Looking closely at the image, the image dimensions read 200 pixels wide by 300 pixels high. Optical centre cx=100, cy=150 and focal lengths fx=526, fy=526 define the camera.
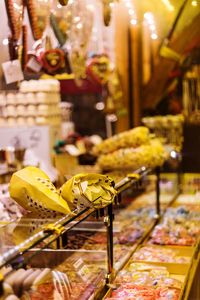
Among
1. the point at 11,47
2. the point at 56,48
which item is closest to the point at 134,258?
the point at 11,47

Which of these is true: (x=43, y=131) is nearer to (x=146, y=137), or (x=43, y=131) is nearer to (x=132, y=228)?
(x=146, y=137)

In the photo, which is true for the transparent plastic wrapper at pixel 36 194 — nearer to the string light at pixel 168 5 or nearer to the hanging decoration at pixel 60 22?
the hanging decoration at pixel 60 22

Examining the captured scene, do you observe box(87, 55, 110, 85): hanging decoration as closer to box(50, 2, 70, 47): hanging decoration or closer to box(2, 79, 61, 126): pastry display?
box(2, 79, 61, 126): pastry display

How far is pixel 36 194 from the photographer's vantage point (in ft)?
7.20

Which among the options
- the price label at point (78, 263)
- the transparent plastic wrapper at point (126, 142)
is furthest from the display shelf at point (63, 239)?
the transparent plastic wrapper at point (126, 142)

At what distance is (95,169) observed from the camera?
14.5 feet

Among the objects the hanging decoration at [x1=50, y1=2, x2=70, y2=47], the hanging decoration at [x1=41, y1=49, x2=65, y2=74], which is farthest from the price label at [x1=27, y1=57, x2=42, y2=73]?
the hanging decoration at [x1=50, y1=2, x2=70, y2=47]

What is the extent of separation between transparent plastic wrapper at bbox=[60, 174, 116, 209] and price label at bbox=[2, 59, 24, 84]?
1.23 metres

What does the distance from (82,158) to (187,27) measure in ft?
7.77

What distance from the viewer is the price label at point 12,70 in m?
3.36

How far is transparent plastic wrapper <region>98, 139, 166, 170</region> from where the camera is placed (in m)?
3.90

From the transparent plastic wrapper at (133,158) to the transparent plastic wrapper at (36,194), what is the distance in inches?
65.3

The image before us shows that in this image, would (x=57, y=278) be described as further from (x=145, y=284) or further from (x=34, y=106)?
(x=34, y=106)

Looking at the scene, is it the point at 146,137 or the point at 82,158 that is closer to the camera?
the point at 146,137
